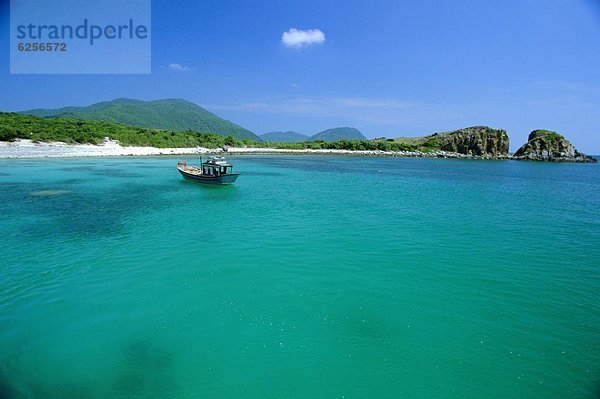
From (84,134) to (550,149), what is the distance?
14691 cm

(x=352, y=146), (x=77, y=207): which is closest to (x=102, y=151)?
(x=77, y=207)

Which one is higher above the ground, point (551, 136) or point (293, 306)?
point (551, 136)

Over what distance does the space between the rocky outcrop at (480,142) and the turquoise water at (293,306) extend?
11156 cm

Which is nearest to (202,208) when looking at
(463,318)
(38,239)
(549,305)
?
(38,239)

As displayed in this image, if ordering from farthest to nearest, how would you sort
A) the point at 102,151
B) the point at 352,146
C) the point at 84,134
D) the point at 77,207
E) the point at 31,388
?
1. the point at 352,146
2. the point at 84,134
3. the point at 102,151
4. the point at 77,207
5. the point at 31,388

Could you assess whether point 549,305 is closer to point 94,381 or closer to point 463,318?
point 463,318

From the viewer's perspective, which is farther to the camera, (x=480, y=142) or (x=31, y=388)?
(x=480, y=142)

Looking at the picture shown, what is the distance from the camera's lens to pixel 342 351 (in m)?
9.02

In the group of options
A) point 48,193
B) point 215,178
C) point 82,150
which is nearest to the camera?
point 48,193

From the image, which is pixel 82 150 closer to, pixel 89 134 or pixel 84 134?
pixel 84 134

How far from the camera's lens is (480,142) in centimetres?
12181

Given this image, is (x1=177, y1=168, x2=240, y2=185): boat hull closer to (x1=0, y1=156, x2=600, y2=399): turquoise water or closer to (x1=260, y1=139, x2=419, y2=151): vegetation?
(x1=0, y1=156, x2=600, y2=399): turquoise water

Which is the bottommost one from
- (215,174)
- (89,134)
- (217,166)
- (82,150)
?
(215,174)

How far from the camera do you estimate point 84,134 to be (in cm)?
7919
